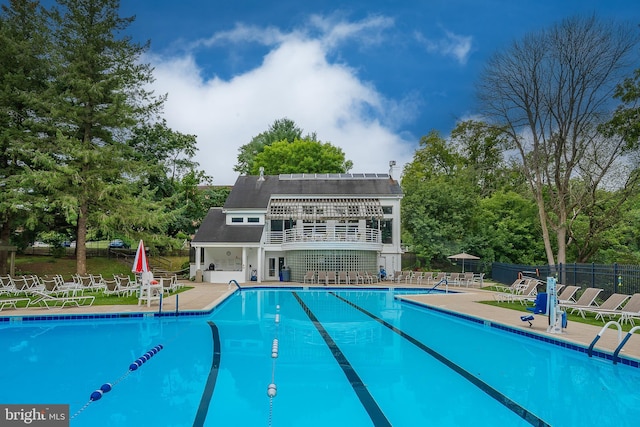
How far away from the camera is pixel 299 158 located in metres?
48.3

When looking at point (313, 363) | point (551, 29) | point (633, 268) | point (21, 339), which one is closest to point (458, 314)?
point (633, 268)

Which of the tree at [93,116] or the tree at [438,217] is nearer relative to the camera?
the tree at [93,116]

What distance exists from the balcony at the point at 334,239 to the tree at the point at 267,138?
2863 cm

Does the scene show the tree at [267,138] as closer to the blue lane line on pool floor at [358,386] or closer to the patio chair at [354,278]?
the patio chair at [354,278]

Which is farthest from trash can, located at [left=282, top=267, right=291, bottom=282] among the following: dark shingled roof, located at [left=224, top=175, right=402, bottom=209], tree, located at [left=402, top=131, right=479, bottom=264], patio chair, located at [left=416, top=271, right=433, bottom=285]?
tree, located at [left=402, top=131, right=479, bottom=264]

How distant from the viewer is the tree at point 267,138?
58.0 m

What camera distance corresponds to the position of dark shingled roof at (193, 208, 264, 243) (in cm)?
2947

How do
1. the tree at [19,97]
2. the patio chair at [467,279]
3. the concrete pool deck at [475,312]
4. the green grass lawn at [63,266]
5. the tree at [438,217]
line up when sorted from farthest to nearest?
the tree at [438,217]
the green grass lawn at [63,266]
the patio chair at [467,279]
the tree at [19,97]
the concrete pool deck at [475,312]

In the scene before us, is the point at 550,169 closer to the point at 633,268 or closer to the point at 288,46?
the point at 633,268

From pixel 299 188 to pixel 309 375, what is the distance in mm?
26591

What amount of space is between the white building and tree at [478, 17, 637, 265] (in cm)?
985

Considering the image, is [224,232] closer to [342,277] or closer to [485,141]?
[342,277]

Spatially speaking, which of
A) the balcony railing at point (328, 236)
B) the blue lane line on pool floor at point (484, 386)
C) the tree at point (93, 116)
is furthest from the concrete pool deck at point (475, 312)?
the balcony railing at point (328, 236)

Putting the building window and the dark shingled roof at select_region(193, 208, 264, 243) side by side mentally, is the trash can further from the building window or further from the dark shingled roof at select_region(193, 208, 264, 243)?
the building window
